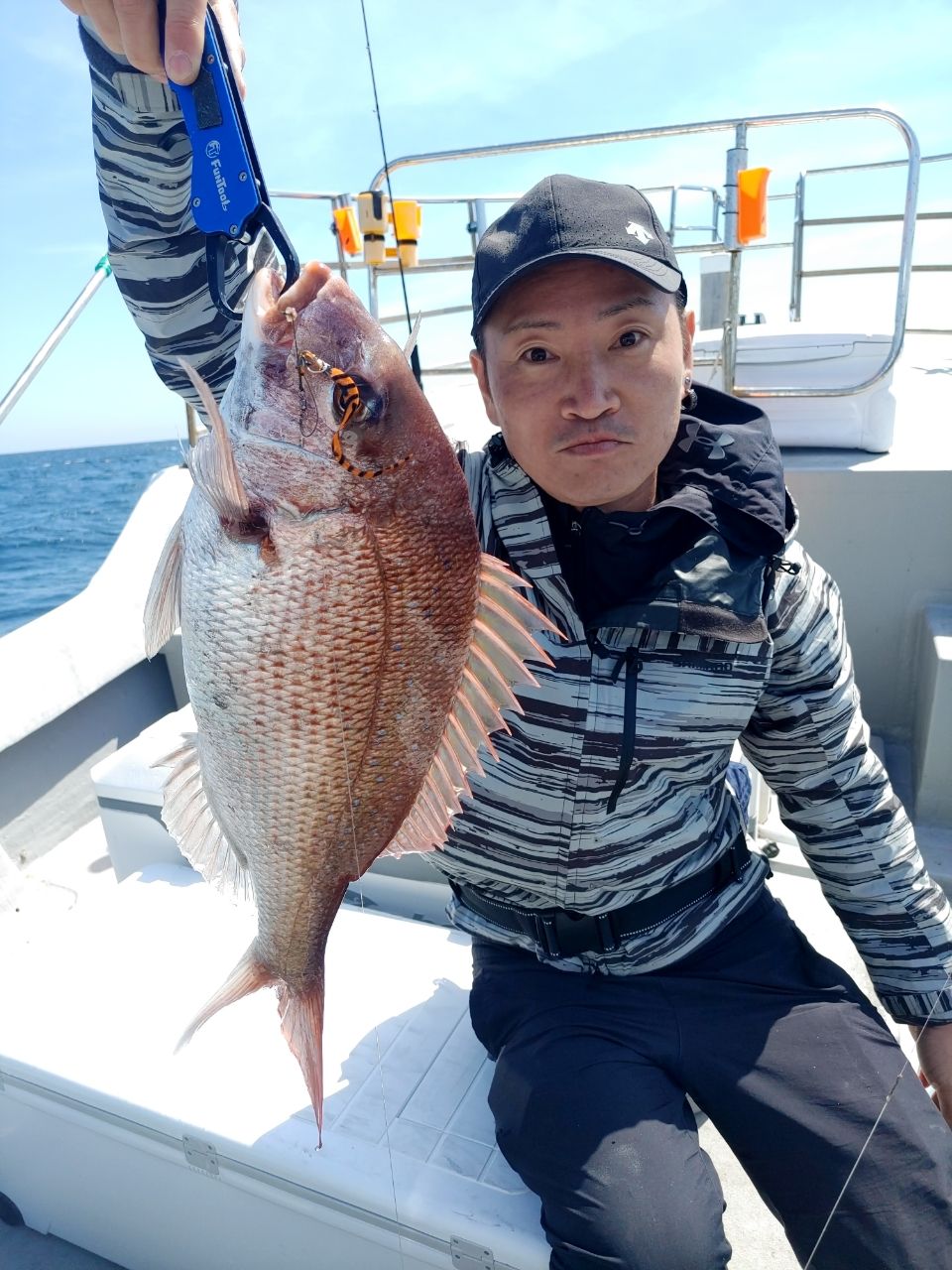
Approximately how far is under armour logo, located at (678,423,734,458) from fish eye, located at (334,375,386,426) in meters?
0.84

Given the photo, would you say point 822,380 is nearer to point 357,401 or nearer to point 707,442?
point 707,442

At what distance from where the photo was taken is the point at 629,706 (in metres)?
1.70

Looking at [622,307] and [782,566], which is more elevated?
[622,307]

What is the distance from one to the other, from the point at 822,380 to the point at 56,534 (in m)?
22.2

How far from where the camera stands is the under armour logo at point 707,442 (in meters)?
1.79

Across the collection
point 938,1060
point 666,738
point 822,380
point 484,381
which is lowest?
point 938,1060

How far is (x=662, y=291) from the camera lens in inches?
61.4

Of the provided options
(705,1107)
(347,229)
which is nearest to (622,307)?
(705,1107)

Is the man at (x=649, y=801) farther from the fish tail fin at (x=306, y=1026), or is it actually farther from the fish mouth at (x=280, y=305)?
the fish tail fin at (x=306, y=1026)

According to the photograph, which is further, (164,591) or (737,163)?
(737,163)

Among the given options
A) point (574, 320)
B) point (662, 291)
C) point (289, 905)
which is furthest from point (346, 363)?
point (289, 905)

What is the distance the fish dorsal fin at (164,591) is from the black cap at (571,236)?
761mm

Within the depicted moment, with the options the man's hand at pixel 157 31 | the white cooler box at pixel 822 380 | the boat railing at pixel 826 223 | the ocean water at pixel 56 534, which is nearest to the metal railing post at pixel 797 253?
the boat railing at pixel 826 223

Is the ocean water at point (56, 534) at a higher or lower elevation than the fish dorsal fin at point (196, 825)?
lower
